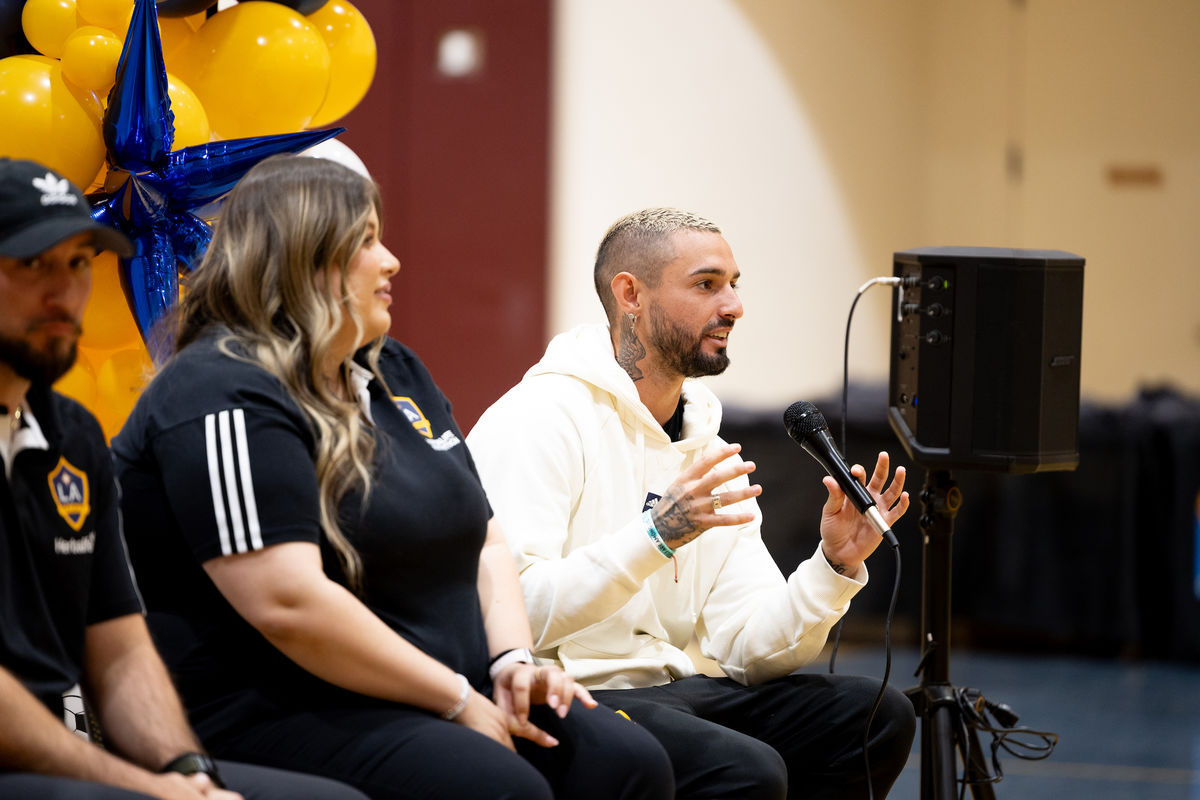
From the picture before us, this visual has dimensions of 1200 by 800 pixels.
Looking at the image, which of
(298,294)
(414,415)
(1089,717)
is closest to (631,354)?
(414,415)

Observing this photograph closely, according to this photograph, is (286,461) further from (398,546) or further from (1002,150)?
(1002,150)

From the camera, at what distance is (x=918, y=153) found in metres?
8.34

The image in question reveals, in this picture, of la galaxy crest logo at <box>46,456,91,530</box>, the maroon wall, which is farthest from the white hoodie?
the maroon wall

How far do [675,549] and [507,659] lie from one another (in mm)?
361

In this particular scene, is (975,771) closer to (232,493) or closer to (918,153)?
(232,493)

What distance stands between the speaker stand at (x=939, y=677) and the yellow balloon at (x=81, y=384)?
1631 mm

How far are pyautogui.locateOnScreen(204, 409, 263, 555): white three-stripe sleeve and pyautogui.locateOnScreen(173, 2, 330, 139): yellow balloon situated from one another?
107cm

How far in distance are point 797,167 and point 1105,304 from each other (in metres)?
2.23

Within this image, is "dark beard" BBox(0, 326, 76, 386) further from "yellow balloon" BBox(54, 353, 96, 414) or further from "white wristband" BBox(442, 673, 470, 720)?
"yellow balloon" BBox(54, 353, 96, 414)

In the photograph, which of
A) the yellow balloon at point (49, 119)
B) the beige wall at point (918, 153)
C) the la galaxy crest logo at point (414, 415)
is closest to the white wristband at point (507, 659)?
the la galaxy crest logo at point (414, 415)

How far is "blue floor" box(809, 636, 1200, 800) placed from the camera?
3.97m

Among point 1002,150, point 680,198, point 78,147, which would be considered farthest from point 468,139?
point 1002,150

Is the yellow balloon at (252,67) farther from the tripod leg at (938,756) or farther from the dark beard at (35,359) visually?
the tripod leg at (938,756)

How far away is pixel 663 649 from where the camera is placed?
251 cm
